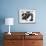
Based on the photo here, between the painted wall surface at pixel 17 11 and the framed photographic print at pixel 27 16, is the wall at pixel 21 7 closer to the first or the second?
the painted wall surface at pixel 17 11

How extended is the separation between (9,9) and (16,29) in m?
0.72

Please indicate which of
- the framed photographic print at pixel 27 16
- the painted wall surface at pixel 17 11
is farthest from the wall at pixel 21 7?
the framed photographic print at pixel 27 16

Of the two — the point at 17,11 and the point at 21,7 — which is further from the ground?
the point at 21,7

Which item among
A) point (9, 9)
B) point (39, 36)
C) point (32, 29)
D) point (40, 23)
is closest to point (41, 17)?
point (40, 23)

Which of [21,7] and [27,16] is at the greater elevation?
[21,7]

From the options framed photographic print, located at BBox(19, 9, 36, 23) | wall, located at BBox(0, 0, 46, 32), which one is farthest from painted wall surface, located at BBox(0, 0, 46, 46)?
framed photographic print, located at BBox(19, 9, 36, 23)

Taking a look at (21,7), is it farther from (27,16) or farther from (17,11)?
(27,16)

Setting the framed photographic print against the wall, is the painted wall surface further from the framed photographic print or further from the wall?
the framed photographic print

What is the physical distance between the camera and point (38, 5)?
14.2 ft

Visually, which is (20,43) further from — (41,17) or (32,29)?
(41,17)

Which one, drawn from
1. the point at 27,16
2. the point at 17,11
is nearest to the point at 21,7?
the point at 17,11

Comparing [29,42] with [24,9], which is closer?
[29,42]

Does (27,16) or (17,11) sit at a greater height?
(17,11)

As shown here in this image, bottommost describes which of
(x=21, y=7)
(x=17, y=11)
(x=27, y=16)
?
(x=27, y=16)
